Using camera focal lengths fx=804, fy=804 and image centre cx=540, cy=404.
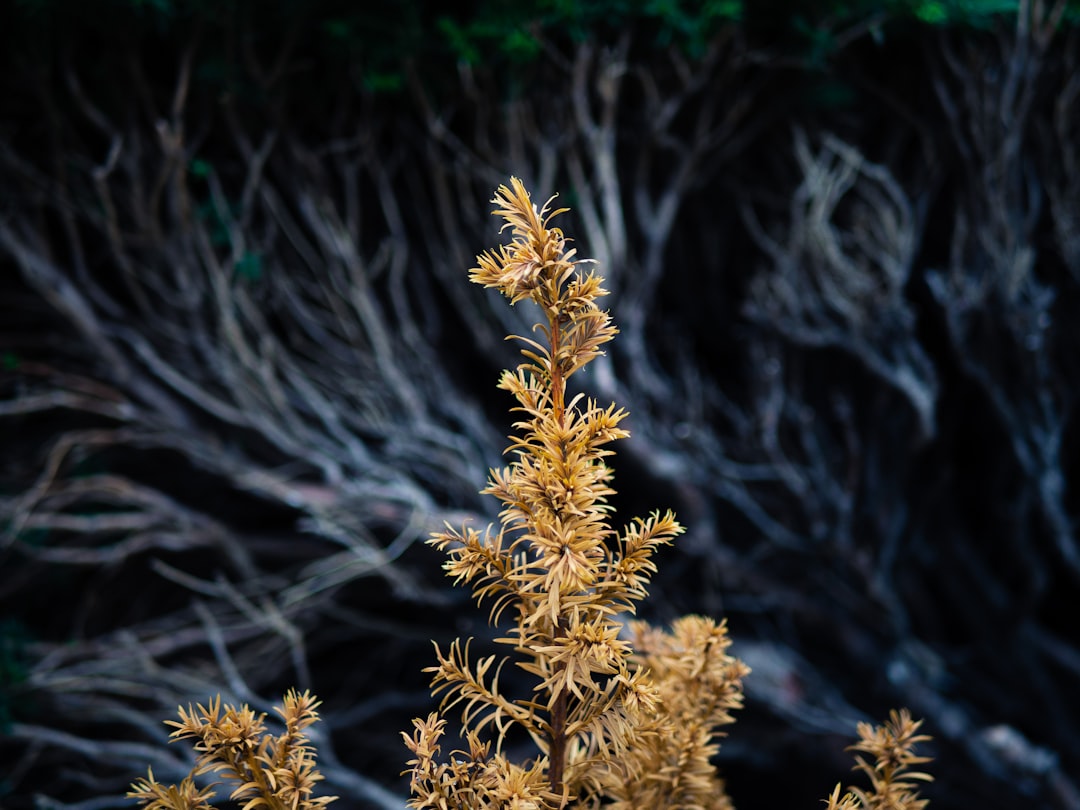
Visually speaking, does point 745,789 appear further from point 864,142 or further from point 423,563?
point 864,142

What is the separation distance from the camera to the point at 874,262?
189 cm

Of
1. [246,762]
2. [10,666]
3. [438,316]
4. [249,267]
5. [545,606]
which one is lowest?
[246,762]

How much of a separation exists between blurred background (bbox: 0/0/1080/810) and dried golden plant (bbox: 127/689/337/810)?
2.93 ft

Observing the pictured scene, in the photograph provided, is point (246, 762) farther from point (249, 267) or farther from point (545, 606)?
point (249, 267)

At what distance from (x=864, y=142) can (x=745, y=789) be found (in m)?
1.92

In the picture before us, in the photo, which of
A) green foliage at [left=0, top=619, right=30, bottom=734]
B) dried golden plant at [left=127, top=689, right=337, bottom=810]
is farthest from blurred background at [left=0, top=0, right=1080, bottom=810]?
dried golden plant at [left=127, top=689, right=337, bottom=810]

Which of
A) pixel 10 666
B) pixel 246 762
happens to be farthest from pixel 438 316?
pixel 246 762

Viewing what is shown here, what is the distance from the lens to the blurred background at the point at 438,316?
1.66 m

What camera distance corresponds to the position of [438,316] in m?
2.18

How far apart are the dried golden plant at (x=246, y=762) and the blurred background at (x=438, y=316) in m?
0.89

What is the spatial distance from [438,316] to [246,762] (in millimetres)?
1650

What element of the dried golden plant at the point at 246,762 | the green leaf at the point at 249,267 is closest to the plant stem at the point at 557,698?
the dried golden plant at the point at 246,762

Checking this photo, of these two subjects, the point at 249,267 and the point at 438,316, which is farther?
the point at 438,316

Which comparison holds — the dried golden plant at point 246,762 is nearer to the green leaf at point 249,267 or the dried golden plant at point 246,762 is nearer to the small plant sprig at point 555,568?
the small plant sprig at point 555,568
